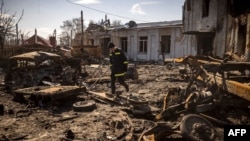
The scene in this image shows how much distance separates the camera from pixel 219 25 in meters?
16.1

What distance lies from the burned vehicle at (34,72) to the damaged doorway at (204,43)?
37.2 feet

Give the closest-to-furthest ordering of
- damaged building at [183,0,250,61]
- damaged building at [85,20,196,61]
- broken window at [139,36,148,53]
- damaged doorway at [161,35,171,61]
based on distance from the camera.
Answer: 1. damaged building at [183,0,250,61]
2. damaged building at [85,20,196,61]
3. damaged doorway at [161,35,171,61]
4. broken window at [139,36,148,53]

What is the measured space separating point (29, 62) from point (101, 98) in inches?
176

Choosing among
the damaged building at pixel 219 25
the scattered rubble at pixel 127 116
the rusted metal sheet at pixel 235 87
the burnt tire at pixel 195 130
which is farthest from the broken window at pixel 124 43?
the burnt tire at pixel 195 130

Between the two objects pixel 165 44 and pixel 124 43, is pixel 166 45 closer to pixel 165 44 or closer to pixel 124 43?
pixel 165 44

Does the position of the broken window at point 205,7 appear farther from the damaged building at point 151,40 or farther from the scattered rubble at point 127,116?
the scattered rubble at point 127,116

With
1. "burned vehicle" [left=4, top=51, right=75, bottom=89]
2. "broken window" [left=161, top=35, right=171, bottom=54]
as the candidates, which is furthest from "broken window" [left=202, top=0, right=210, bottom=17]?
"burned vehicle" [left=4, top=51, right=75, bottom=89]

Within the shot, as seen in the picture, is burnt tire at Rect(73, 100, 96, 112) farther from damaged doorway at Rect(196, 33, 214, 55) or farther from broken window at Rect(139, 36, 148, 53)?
broken window at Rect(139, 36, 148, 53)

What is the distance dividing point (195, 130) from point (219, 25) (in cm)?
1336

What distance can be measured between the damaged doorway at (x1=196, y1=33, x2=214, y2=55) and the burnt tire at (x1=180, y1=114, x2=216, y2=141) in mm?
13727

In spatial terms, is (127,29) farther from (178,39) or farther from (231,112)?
(231,112)

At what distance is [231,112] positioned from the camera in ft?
20.3

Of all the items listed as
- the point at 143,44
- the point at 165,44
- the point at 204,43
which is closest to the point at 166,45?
the point at 165,44

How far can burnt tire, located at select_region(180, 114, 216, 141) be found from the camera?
4.38 metres
